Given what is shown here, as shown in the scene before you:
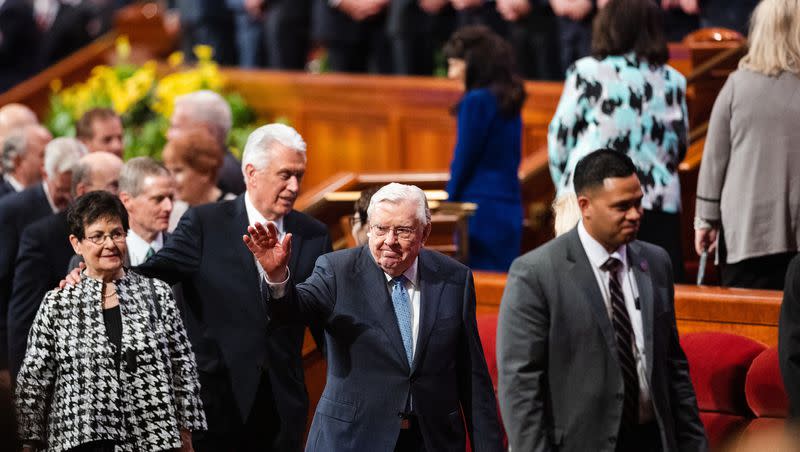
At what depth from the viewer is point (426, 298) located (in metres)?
5.11

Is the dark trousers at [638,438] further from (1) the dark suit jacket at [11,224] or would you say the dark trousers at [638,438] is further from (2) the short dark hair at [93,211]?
(1) the dark suit jacket at [11,224]

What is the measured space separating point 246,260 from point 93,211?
2.28ft

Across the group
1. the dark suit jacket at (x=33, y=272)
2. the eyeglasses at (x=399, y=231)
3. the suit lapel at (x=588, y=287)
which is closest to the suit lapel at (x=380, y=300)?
the eyeglasses at (x=399, y=231)

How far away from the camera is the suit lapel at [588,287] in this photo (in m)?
4.78

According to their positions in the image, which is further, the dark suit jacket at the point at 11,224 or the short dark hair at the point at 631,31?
the short dark hair at the point at 631,31

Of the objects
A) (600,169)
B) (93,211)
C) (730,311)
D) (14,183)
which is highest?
(600,169)

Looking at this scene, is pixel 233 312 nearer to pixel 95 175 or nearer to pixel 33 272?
A: pixel 33 272

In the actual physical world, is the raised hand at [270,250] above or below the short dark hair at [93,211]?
below

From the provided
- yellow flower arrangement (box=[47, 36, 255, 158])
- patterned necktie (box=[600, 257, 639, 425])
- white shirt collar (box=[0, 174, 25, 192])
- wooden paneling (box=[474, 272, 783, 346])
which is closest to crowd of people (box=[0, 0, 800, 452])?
patterned necktie (box=[600, 257, 639, 425])

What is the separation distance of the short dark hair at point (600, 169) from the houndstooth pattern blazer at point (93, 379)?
5.17 ft

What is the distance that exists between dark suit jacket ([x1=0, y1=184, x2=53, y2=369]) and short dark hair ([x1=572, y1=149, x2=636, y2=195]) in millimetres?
3104

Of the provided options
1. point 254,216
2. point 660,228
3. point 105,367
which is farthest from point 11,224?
point 660,228

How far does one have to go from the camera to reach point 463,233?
26.4ft

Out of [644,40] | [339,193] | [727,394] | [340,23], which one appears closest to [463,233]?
[339,193]
